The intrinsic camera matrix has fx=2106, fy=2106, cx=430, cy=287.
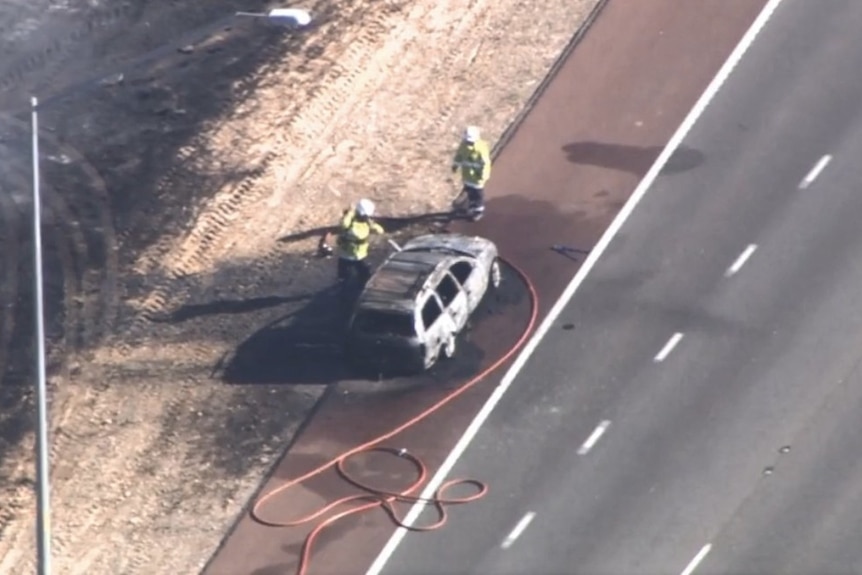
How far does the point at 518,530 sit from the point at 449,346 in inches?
172

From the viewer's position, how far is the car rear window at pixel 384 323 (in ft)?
116

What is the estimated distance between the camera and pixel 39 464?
27312 millimetres

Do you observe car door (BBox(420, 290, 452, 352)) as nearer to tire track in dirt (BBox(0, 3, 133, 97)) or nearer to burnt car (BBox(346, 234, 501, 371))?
burnt car (BBox(346, 234, 501, 371))

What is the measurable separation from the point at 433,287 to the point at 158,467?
549 cm

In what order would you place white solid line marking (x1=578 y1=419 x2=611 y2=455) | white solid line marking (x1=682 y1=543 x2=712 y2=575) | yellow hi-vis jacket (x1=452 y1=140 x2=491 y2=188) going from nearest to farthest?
white solid line marking (x1=682 y1=543 x2=712 y2=575) < white solid line marking (x1=578 y1=419 x2=611 y2=455) < yellow hi-vis jacket (x1=452 y1=140 x2=491 y2=188)

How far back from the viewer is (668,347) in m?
35.8

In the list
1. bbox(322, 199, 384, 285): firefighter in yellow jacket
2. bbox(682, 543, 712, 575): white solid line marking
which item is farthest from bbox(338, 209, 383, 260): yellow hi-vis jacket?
bbox(682, 543, 712, 575): white solid line marking

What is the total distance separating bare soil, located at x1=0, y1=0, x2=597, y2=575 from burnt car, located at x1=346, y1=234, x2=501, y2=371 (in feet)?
4.14

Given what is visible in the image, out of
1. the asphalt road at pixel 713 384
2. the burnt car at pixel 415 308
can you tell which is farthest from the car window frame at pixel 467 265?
the asphalt road at pixel 713 384

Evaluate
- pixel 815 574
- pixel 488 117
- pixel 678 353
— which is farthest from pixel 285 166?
pixel 815 574

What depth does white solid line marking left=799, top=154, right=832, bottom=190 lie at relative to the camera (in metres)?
38.6

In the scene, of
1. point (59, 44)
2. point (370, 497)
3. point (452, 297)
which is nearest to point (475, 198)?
point (452, 297)

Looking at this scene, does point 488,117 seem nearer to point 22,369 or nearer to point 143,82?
point 143,82

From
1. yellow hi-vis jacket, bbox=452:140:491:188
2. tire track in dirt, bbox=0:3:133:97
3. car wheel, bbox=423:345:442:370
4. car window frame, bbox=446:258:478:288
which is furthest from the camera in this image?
tire track in dirt, bbox=0:3:133:97
